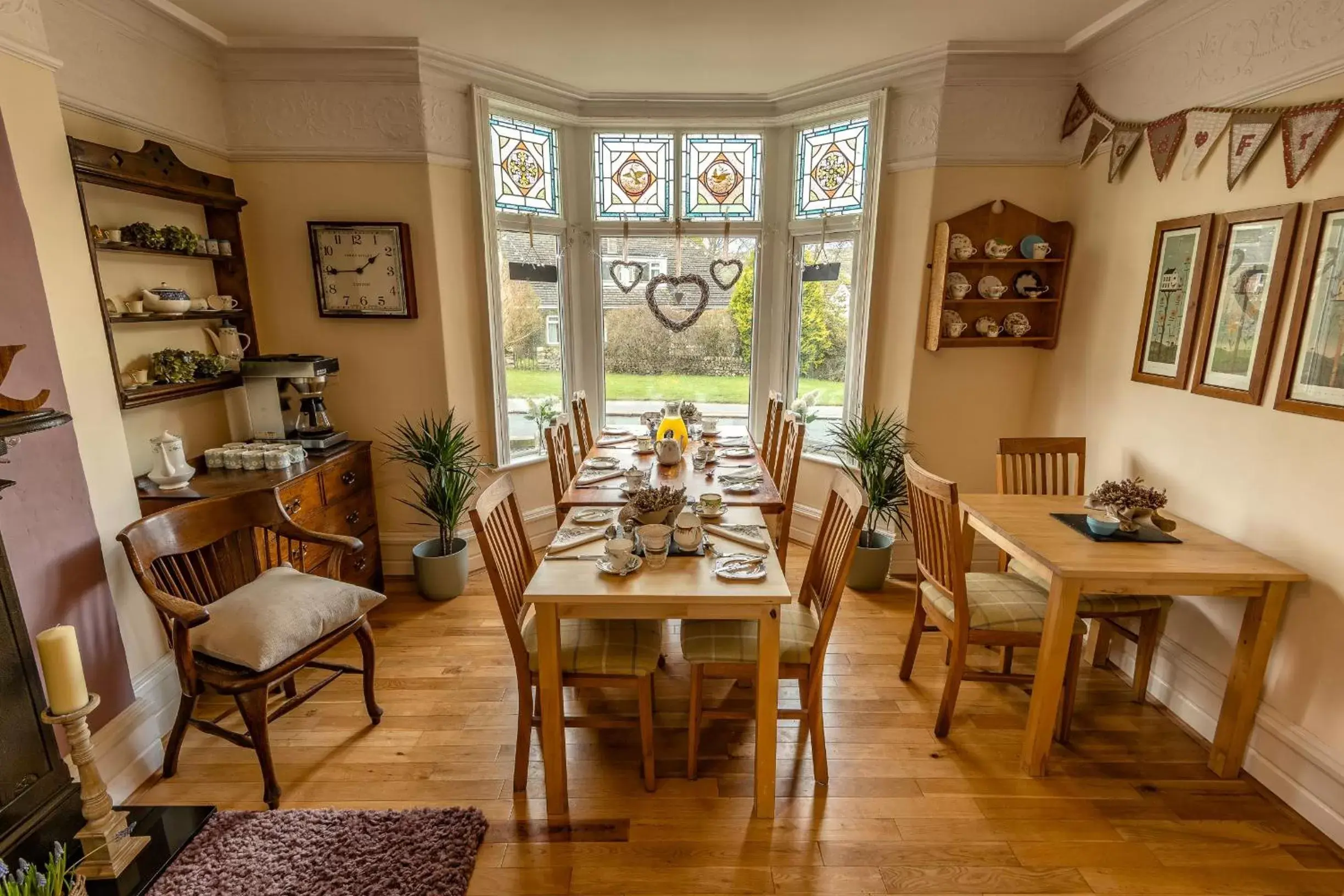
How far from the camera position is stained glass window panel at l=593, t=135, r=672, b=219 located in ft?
12.7

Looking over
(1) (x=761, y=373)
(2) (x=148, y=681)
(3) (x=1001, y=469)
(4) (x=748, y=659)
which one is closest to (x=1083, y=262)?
(3) (x=1001, y=469)

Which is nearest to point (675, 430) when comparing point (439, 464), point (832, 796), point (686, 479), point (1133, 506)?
point (686, 479)

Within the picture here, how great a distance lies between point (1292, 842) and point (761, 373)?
314 centimetres

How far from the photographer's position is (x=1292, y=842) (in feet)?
5.94

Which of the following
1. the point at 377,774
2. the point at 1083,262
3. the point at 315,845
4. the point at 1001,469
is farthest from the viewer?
the point at 1083,262

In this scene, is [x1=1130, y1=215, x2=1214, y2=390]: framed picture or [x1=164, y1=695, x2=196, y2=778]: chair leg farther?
[x1=1130, y1=215, x2=1214, y2=390]: framed picture

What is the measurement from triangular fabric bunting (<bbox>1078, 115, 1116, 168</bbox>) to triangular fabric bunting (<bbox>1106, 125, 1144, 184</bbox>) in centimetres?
5

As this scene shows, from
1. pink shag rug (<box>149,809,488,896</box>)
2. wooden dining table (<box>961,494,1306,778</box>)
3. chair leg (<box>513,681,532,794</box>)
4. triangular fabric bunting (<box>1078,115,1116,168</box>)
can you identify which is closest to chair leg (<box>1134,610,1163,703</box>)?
wooden dining table (<box>961,494,1306,778</box>)

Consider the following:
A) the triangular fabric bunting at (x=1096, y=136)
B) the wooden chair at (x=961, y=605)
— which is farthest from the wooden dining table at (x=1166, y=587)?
the triangular fabric bunting at (x=1096, y=136)

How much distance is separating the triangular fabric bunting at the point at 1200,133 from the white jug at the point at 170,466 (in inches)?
158

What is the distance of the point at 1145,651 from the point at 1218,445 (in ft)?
2.71

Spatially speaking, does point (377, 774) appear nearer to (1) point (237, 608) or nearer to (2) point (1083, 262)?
(1) point (237, 608)

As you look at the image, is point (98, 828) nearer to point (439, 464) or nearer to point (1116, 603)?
point (439, 464)

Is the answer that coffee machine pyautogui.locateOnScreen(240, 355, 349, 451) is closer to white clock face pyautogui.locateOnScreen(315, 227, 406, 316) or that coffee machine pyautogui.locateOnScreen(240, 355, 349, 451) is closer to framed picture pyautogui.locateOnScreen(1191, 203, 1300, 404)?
white clock face pyautogui.locateOnScreen(315, 227, 406, 316)
